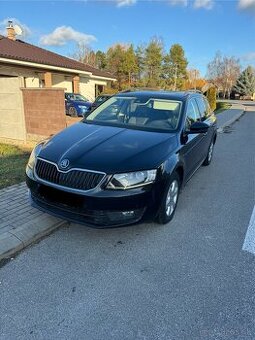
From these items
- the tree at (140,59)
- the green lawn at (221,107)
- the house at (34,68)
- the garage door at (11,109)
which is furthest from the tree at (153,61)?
the garage door at (11,109)

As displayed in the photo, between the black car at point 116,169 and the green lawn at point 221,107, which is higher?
the black car at point 116,169

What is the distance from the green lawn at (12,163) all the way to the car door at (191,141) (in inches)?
112

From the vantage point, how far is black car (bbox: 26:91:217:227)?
2.98m

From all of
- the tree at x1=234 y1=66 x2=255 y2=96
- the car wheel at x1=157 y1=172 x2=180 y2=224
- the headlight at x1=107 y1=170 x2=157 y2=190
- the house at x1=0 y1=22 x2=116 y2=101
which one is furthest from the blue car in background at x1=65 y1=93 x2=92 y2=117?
the tree at x1=234 y1=66 x2=255 y2=96

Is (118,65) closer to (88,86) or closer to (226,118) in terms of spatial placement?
(88,86)

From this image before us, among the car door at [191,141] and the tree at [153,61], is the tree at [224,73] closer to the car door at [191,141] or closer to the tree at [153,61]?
the tree at [153,61]

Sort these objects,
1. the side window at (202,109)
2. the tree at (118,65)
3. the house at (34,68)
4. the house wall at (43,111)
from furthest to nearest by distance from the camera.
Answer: the tree at (118,65) → the house at (34,68) → the house wall at (43,111) → the side window at (202,109)

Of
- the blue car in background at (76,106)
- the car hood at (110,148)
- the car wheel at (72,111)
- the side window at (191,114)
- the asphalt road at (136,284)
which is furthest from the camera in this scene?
the car wheel at (72,111)

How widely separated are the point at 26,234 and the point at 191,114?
9.96 feet

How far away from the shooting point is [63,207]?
10.3ft

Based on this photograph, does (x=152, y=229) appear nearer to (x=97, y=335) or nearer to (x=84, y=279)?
(x=84, y=279)

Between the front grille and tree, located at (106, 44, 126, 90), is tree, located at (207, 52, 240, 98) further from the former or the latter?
the front grille

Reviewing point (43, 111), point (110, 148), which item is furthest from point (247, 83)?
point (110, 148)

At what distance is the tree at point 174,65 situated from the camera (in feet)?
186
